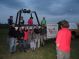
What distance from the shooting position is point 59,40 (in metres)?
10.4

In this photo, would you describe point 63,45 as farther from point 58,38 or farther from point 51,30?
point 51,30

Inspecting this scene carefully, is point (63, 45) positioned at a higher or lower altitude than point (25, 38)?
higher

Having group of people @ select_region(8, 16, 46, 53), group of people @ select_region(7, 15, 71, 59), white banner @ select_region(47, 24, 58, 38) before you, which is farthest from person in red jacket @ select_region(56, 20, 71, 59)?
white banner @ select_region(47, 24, 58, 38)

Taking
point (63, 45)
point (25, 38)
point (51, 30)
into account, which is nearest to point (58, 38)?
point (63, 45)

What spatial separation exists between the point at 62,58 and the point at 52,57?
23.6ft

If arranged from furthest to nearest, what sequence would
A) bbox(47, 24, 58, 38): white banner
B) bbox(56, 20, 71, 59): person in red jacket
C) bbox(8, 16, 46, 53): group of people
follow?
bbox(47, 24, 58, 38): white banner
bbox(8, 16, 46, 53): group of people
bbox(56, 20, 71, 59): person in red jacket

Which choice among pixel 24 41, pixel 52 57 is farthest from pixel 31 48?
pixel 52 57

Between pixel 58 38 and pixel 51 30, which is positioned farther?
pixel 51 30

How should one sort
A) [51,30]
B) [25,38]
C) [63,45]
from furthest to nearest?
[51,30] → [25,38] → [63,45]

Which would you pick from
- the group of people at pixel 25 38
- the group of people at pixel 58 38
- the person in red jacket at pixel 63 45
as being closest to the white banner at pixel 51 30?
the group of people at pixel 58 38

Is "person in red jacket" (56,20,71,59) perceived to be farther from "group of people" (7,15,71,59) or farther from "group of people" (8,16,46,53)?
"group of people" (8,16,46,53)

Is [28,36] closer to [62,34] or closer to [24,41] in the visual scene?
[24,41]

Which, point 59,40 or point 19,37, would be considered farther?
point 19,37

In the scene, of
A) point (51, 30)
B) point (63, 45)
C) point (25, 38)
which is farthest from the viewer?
point (51, 30)
